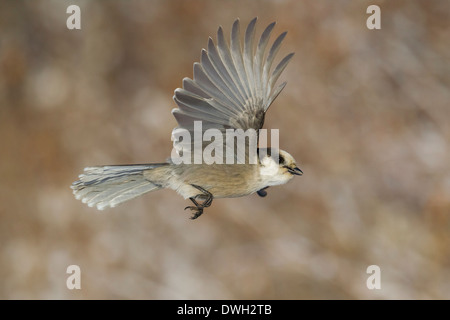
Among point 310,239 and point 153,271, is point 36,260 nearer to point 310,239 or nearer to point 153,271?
point 153,271

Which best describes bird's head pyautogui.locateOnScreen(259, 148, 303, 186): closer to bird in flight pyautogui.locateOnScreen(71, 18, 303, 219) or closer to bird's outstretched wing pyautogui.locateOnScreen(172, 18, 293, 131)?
bird in flight pyautogui.locateOnScreen(71, 18, 303, 219)

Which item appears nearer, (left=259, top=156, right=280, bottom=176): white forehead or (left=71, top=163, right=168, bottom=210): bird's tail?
(left=259, top=156, right=280, bottom=176): white forehead

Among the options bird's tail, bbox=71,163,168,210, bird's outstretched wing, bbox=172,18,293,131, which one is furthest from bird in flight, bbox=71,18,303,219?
bird's tail, bbox=71,163,168,210

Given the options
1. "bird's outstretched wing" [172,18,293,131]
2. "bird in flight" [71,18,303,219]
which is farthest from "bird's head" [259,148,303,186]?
"bird's outstretched wing" [172,18,293,131]

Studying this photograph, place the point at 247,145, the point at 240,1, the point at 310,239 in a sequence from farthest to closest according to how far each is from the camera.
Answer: the point at 240,1 < the point at 310,239 < the point at 247,145

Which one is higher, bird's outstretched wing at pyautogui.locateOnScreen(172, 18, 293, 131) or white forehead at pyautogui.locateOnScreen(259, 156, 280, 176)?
bird's outstretched wing at pyautogui.locateOnScreen(172, 18, 293, 131)

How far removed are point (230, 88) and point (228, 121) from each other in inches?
4.4

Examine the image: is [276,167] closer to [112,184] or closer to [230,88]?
[230,88]

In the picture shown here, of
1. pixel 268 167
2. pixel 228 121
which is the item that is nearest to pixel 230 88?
pixel 228 121

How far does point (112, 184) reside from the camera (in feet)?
7.54

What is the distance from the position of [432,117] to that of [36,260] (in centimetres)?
389

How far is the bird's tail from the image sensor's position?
226 cm

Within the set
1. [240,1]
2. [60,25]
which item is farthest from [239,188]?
[60,25]

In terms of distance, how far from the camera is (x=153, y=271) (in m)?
5.34
